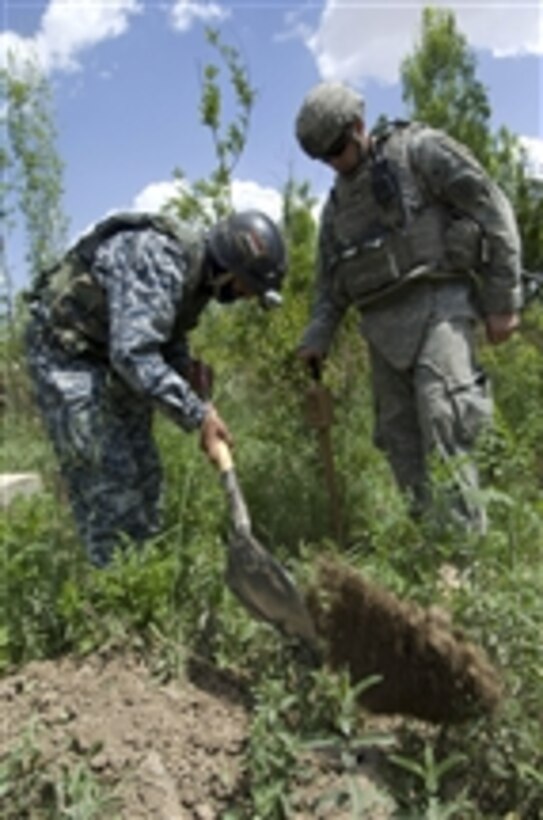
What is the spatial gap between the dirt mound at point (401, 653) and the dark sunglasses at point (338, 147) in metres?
2.18

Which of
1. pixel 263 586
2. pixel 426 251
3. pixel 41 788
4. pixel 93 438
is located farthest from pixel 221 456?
pixel 426 251

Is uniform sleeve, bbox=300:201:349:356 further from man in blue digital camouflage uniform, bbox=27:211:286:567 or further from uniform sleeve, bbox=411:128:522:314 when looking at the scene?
man in blue digital camouflage uniform, bbox=27:211:286:567

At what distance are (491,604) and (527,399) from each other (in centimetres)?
476

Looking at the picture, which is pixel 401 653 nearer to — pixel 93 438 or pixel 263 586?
pixel 263 586

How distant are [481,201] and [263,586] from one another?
2.08m

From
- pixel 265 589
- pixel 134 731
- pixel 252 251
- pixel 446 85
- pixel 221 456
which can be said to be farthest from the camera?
pixel 446 85

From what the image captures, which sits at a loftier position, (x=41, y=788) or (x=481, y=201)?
(x=481, y=201)

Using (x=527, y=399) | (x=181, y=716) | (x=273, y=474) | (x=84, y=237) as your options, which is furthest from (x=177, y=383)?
(x=527, y=399)

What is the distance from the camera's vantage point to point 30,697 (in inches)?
99.0

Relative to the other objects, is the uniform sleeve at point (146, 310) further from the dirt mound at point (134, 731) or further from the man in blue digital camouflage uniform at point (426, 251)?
the man in blue digital camouflage uniform at point (426, 251)

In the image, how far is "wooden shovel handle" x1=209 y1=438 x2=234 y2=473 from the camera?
2906mm

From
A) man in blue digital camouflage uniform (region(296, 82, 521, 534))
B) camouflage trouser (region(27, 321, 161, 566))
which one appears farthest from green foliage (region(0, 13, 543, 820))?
man in blue digital camouflage uniform (region(296, 82, 521, 534))

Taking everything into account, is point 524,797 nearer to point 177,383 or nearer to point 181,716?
point 181,716

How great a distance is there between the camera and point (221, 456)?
2932 millimetres
